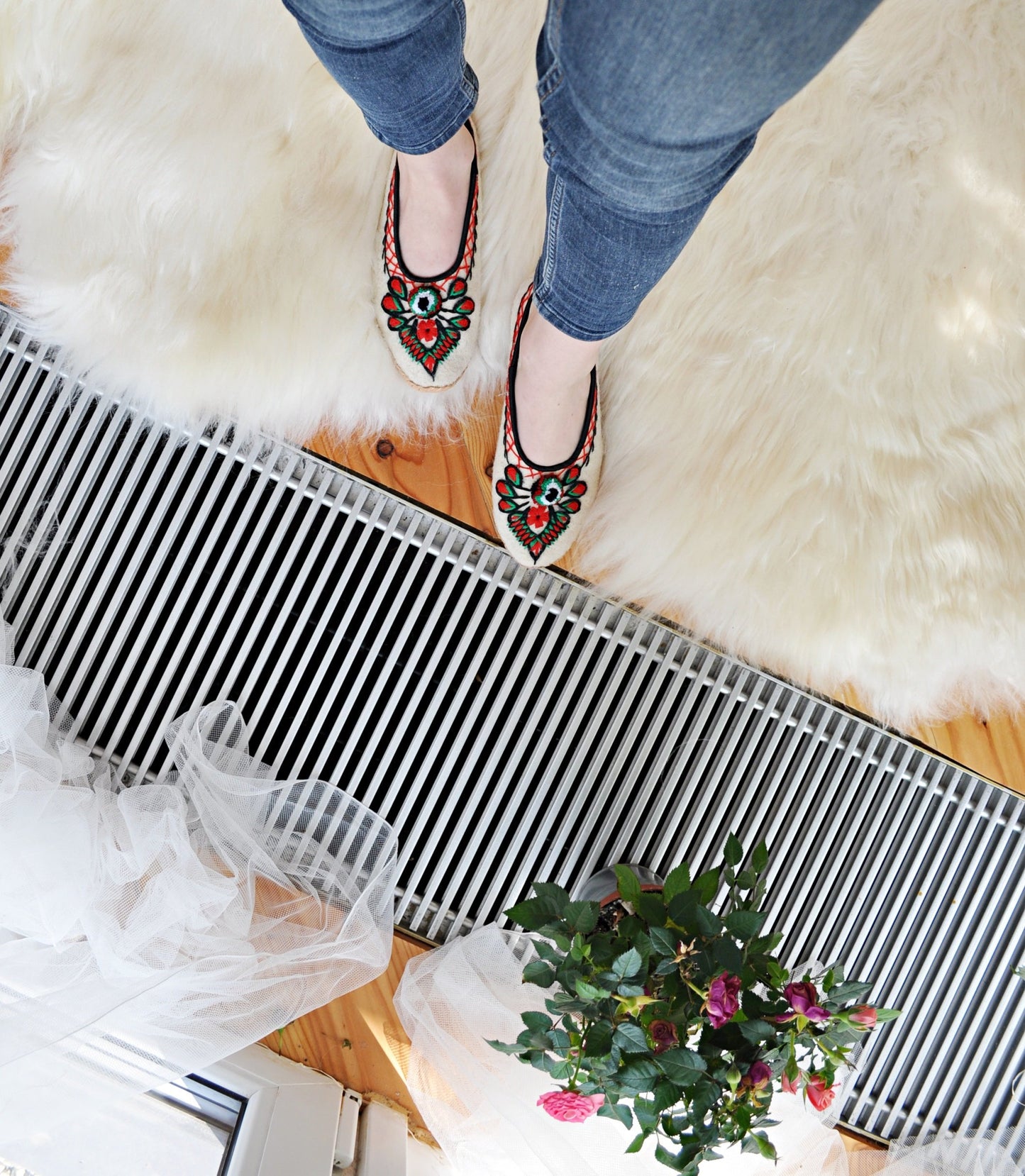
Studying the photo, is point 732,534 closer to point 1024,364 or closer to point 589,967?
point 1024,364

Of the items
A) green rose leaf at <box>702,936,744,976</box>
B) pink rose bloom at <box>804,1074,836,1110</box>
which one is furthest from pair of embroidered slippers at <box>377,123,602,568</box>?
pink rose bloom at <box>804,1074,836,1110</box>

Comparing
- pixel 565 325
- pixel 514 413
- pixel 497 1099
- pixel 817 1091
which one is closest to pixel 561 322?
pixel 565 325

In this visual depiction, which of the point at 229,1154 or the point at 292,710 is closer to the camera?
the point at 229,1154

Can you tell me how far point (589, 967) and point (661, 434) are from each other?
25.4 inches

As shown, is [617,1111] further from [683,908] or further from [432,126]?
[432,126]

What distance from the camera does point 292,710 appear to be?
1119mm

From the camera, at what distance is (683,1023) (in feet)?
2.54

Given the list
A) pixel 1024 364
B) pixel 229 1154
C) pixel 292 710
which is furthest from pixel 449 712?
pixel 1024 364

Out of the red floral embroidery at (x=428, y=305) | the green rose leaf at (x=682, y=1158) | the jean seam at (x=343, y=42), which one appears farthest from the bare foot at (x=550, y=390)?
the green rose leaf at (x=682, y=1158)

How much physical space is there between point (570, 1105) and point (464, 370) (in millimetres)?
824

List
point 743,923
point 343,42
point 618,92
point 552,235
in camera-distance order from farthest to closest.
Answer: point 743,923, point 552,235, point 343,42, point 618,92

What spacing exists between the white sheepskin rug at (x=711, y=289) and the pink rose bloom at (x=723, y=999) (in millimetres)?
475

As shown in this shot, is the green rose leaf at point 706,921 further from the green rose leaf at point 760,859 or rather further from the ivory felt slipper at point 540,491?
the ivory felt slipper at point 540,491

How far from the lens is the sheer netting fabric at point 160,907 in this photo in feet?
2.95
